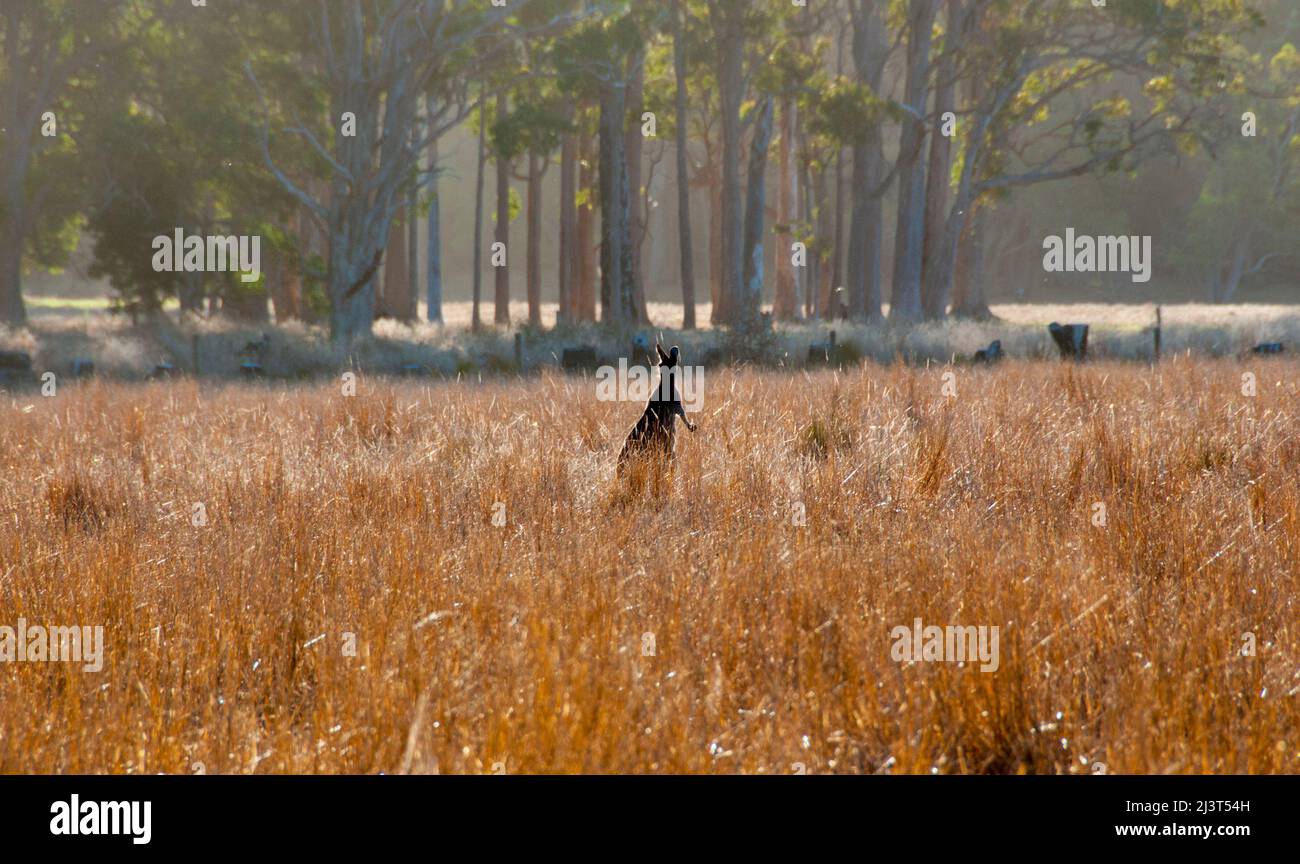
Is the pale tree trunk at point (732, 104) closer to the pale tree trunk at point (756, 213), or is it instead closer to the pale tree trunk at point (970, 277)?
the pale tree trunk at point (756, 213)

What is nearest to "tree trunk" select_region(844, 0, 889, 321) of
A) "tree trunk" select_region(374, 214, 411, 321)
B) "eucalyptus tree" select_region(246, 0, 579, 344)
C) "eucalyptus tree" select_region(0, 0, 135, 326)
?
"eucalyptus tree" select_region(246, 0, 579, 344)

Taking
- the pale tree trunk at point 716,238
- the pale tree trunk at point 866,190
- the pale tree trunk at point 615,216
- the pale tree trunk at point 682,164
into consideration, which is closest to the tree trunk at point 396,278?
the pale tree trunk at point 615,216

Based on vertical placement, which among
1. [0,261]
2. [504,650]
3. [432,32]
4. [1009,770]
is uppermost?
[432,32]

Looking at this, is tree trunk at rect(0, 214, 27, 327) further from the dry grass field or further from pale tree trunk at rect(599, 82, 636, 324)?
the dry grass field

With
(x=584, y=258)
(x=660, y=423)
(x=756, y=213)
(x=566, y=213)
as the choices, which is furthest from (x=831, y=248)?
(x=660, y=423)

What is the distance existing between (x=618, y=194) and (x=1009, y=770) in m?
25.0

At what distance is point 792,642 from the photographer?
398cm

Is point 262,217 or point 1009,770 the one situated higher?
point 262,217

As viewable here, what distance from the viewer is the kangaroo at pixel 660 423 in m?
7.08

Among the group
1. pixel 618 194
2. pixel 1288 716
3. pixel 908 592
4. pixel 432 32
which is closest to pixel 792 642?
pixel 908 592

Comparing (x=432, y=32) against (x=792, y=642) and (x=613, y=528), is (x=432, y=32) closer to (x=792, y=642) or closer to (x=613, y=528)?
(x=613, y=528)

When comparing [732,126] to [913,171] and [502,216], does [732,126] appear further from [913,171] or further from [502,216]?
[502,216]

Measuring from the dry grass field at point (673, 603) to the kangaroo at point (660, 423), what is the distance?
0.62 ft

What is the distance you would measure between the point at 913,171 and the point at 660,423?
25.1m
